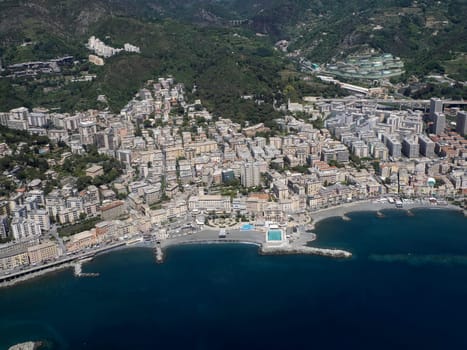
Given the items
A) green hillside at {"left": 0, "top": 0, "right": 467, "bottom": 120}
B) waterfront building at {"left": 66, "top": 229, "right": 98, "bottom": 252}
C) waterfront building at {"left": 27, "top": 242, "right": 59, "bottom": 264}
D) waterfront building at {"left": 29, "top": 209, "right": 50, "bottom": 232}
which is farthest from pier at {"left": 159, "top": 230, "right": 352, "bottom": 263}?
green hillside at {"left": 0, "top": 0, "right": 467, "bottom": 120}

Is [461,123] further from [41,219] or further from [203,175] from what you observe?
[41,219]

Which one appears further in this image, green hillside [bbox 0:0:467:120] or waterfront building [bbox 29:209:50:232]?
green hillside [bbox 0:0:467:120]

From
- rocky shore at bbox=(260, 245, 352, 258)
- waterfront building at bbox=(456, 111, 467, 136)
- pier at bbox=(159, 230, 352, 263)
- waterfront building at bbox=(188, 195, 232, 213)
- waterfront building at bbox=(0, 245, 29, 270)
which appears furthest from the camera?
waterfront building at bbox=(456, 111, 467, 136)

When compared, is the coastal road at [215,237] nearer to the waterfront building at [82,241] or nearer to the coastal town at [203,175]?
the coastal town at [203,175]

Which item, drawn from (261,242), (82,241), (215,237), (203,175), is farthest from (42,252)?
(203,175)

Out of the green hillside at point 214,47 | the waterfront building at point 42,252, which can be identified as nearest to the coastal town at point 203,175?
the waterfront building at point 42,252

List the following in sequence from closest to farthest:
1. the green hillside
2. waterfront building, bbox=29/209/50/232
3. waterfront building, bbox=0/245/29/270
A: waterfront building, bbox=0/245/29/270
waterfront building, bbox=29/209/50/232
the green hillside

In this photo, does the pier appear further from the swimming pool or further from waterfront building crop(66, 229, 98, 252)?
waterfront building crop(66, 229, 98, 252)
